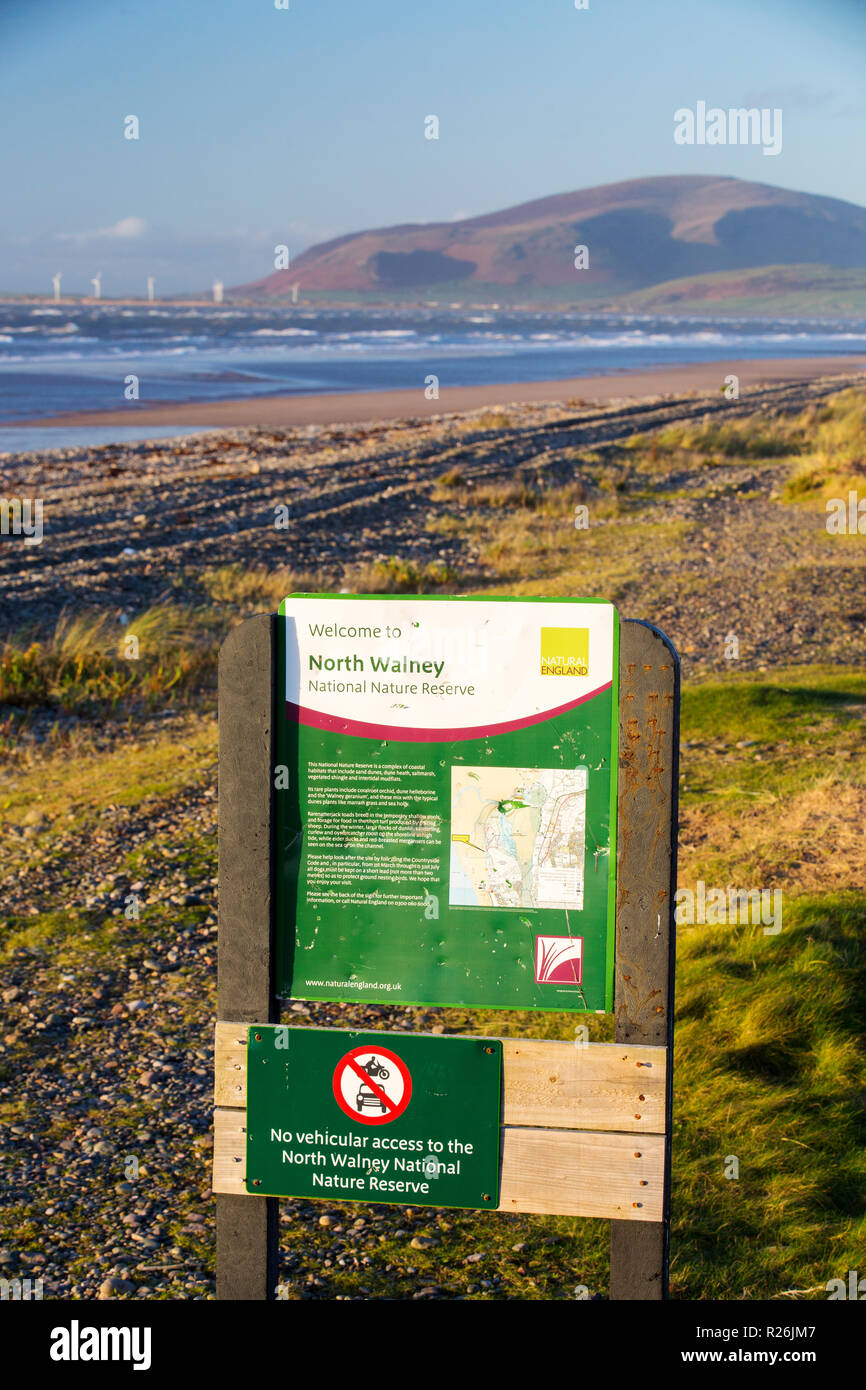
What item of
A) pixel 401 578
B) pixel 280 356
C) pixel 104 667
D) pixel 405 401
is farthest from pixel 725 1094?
pixel 280 356

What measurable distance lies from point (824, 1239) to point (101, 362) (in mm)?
71426

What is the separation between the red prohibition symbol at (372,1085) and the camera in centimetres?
262

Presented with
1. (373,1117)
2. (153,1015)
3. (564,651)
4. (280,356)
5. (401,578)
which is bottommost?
(153,1015)

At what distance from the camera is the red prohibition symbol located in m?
2.62

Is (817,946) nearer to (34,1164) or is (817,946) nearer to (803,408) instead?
(34,1164)

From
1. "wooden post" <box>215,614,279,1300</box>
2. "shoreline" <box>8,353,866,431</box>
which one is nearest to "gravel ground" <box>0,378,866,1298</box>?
"wooden post" <box>215,614,279,1300</box>

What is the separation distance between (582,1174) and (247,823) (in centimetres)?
104

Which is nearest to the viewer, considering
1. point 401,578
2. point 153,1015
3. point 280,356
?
point 153,1015

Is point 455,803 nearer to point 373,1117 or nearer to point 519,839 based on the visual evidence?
point 519,839

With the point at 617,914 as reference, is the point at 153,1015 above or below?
below

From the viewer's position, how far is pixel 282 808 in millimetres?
2697

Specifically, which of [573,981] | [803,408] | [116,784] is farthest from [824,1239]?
[803,408]

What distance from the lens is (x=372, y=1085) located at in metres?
2.63

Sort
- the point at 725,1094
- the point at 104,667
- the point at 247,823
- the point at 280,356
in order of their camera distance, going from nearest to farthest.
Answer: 1. the point at 247,823
2. the point at 725,1094
3. the point at 104,667
4. the point at 280,356
